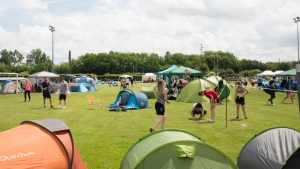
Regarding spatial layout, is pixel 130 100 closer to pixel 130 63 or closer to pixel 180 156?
pixel 180 156

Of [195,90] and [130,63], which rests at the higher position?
[130,63]

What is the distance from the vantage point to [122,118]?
43.7 ft

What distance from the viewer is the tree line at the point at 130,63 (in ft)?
340

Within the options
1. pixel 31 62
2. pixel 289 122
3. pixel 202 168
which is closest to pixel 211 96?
pixel 289 122

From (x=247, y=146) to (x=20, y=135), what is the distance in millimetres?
4348

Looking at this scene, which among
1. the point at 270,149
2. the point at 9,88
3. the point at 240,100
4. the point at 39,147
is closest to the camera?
the point at 39,147

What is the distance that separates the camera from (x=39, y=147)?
4.90 meters

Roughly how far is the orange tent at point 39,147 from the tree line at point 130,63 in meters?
92.7

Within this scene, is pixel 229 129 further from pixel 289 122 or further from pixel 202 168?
pixel 202 168

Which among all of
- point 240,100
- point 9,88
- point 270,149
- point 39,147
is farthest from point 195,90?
point 9,88

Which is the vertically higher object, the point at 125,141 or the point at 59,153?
the point at 59,153

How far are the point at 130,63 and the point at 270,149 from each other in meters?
108

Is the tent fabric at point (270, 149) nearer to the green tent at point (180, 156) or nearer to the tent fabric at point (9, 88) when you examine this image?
the green tent at point (180, 156)

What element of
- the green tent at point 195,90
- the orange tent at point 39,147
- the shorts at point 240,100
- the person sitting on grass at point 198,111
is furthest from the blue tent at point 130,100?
the orange tent at point 39,147
